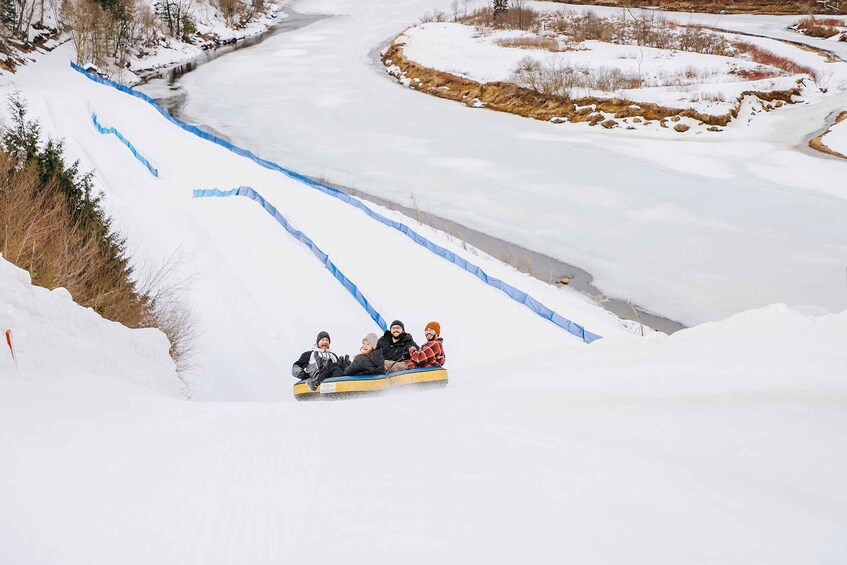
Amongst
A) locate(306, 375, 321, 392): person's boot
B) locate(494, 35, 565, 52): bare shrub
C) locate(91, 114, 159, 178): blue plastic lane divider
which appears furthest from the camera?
locate(494, 35, 565, 52): bare shrub

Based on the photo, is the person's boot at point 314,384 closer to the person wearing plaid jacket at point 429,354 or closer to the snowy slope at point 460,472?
the person wearing plaid jacket at point 429,354

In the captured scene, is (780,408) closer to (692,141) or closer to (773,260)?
(773,260)

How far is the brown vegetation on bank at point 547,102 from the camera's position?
27625 mm

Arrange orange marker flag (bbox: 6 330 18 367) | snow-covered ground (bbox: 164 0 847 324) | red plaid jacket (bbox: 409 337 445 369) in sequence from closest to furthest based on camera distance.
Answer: orange marker flag (bbox: 6 330 18 367) < red plaid jacket (bbox: 409 337 445 369) < snow-covered ground (bbox: 164 0 847 324)

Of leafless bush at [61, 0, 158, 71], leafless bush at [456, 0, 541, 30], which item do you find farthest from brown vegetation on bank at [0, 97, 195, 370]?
leafless bush at [456, 0, 541, 30]

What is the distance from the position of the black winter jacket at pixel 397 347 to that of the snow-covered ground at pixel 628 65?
2154 centimetres

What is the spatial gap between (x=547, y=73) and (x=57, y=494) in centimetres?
3128

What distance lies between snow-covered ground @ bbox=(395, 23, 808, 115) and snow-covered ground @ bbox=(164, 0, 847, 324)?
1920 millimetres

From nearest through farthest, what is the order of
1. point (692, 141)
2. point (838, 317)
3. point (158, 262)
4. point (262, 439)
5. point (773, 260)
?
point (262, 439) → point (838, 317) → point (773, 260) → point (158, 262) → point (692, 141)

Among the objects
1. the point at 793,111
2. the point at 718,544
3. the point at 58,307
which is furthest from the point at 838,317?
the point at 793,111

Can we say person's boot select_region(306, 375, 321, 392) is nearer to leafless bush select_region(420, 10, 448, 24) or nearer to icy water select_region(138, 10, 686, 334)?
icy water select_region(138, 10, 686, 334)

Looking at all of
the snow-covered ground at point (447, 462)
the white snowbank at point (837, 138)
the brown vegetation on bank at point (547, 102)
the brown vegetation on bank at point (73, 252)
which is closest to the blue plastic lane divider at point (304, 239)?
the brown vegetation on bank at point (73, 252)

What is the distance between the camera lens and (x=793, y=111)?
28.2 meters

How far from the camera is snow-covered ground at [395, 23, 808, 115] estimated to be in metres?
28.6
